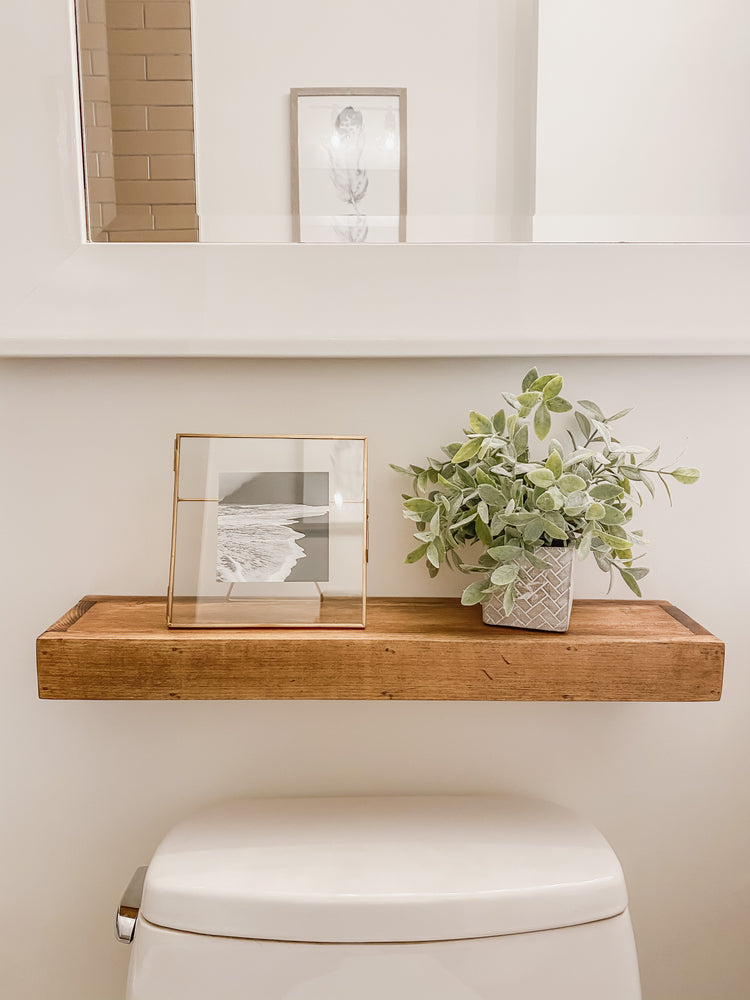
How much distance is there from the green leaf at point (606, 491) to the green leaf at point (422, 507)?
0.14 metres

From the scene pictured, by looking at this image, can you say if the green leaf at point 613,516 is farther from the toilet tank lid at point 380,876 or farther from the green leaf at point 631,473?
the toilet tank lid at point 380,876

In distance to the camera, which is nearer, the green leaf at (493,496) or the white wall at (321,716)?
the green leaf at (493,496)

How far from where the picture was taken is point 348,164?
762 mm

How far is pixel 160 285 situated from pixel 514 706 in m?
0.55

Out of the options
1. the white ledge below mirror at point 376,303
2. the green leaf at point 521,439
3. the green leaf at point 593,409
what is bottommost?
the green leaf at point 521,439

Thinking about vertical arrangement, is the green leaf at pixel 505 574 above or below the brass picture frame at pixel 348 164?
below

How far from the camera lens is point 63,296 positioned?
0.76m

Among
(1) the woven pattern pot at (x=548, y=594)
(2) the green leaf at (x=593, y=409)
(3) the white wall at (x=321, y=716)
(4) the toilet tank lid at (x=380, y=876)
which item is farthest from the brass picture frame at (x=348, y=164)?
(4) the toilet tank lid at (x=380, y=876)

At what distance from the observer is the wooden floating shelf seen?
677 millimetres

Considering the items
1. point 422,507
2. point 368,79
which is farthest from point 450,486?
point 368,79

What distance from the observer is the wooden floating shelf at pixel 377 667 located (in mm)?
677

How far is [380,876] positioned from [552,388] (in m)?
0.44

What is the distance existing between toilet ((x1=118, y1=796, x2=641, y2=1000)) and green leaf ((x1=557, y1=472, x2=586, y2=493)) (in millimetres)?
323

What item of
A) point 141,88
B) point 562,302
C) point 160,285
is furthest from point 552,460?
point 141,88
